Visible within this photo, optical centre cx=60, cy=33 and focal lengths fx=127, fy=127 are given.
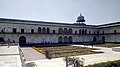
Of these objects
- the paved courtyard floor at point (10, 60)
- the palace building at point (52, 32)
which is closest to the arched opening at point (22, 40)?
the palace building at point (52, 32)

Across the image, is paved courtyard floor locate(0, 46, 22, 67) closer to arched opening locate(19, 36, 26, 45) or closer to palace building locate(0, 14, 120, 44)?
palace building locate(0, 14, 120, 44)

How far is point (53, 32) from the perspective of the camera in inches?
1699

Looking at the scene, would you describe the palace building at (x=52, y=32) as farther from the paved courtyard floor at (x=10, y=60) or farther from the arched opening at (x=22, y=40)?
the paved courtyard floor at (x=10, y=60)

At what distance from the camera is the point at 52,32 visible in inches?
1687

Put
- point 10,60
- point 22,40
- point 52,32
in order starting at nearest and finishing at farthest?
point 10,60
point 22,40
point 52,32

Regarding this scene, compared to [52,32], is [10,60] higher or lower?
higher

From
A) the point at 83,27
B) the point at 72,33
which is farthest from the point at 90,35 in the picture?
the point at 72,33

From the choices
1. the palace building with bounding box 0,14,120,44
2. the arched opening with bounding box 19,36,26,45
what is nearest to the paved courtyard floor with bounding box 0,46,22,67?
the palace building with bounding box 0,14,120,44

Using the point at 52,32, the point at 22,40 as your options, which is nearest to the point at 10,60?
the point at 22,40

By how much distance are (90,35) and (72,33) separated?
8.08m

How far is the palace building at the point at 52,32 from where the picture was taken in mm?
35688

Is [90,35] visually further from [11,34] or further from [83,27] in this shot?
[11,34]

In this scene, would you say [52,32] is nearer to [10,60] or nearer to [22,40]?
[22,40]

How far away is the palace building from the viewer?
35.7 metres
